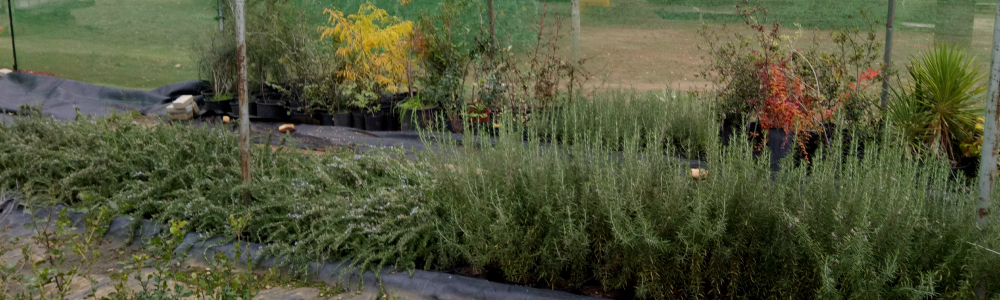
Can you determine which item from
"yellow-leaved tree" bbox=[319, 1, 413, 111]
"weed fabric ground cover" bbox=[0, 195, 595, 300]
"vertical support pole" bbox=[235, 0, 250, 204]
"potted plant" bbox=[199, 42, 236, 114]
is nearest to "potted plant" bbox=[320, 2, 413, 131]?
"yellow-leaved tree" bbox=[319, 1, 413, 111]

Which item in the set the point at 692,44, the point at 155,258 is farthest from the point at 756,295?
the point at 692,44

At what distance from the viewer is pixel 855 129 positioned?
464 cm

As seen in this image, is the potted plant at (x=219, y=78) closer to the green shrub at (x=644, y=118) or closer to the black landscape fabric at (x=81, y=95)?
the black landscape fabric at (x=81, y=95)

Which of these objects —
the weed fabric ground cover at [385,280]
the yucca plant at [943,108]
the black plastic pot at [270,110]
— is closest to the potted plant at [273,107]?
the black plastic pot at [270,110]

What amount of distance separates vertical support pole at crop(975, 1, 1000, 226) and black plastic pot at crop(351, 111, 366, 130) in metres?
5.03

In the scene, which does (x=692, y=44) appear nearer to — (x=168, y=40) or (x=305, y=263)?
(x=305, y=263)

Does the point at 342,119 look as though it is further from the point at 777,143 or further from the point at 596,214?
the point at 596,214

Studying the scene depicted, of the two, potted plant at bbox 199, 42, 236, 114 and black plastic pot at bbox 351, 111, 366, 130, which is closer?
black plastic pot at bbox 351, 111, 366, 130

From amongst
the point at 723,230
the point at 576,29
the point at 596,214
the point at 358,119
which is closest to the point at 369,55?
the point at 358,119

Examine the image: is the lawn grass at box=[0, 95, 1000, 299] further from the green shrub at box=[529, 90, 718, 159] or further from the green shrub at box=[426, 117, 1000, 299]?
the green shrub at box=[529, 90, 718, 159]

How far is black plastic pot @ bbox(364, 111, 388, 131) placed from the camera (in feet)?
21.7

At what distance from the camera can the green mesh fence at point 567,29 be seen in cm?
621

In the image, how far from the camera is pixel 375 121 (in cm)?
661

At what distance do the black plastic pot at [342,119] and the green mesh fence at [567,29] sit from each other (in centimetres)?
151
